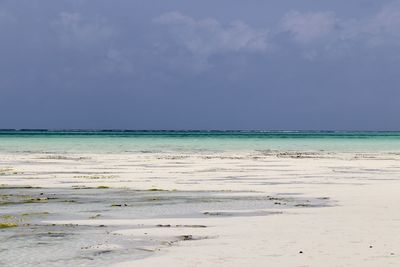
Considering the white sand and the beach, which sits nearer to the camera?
the white sand

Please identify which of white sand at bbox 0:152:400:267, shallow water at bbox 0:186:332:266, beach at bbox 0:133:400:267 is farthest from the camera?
shallow water at bbox 0:186:332:266

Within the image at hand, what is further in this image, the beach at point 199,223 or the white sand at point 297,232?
the beach at point 199,223

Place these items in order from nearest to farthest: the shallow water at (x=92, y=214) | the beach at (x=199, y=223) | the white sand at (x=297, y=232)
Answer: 1. the white sand at (x=297, y=232)
2. the beach at (x=199, y=223)
3. the shallow water at (x=92, y=214)

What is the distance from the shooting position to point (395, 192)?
27.0 meters

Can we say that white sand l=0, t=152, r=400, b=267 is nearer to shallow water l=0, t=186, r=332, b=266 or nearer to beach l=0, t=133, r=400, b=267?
beach l=0, t=133, r=400, b=267

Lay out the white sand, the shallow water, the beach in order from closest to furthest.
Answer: the white sand, the beach, the shallow water

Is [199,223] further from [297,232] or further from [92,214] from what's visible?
[92,214]

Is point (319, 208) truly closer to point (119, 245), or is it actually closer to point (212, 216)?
point (212, 216)

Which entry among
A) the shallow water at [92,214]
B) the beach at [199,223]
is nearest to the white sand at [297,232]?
the beach at [199,223]

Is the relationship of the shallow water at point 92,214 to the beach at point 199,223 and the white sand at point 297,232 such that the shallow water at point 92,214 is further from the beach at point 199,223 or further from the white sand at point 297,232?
the white sand at point 297,232

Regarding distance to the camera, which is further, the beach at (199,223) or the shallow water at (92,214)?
the shallow water at (92,214)

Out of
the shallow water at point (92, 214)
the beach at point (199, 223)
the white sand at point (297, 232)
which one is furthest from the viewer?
the shallow water at point (92, 214)

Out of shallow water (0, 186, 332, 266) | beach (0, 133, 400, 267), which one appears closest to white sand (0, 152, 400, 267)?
beach (0, 133, 400, 267)

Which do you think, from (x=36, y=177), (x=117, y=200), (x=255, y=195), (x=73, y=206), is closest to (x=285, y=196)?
(x=255, y=195)
